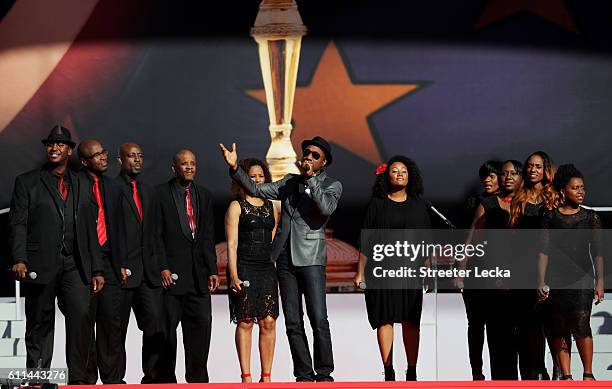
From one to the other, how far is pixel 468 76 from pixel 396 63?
0.60 m

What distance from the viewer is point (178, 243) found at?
8.59 metres

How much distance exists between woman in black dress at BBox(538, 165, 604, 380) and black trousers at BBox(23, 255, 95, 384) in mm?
2761

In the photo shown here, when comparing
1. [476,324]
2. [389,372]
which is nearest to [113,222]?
[389,372]

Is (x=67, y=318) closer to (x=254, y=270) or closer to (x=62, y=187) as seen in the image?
(x=62, y=187)

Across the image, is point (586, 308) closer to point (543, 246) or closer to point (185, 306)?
point (543, 246)

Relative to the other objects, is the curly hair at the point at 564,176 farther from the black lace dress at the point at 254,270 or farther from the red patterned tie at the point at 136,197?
the red patterned tie at the point at 136,197

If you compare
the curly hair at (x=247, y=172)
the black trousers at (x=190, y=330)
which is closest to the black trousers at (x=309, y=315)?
the curly hair at (x=247, y=172)

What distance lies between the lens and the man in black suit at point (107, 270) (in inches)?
327

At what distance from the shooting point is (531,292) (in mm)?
8391

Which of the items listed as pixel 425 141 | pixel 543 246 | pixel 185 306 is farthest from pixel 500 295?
pixel 425 141

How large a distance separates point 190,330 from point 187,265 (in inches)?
16.4

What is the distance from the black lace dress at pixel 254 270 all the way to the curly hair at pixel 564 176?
1.81m

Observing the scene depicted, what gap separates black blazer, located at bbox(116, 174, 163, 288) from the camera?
8445 mm

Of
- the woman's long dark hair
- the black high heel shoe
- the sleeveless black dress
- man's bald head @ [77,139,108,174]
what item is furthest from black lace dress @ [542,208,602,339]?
man's bald head @ [77,139,108,174]
